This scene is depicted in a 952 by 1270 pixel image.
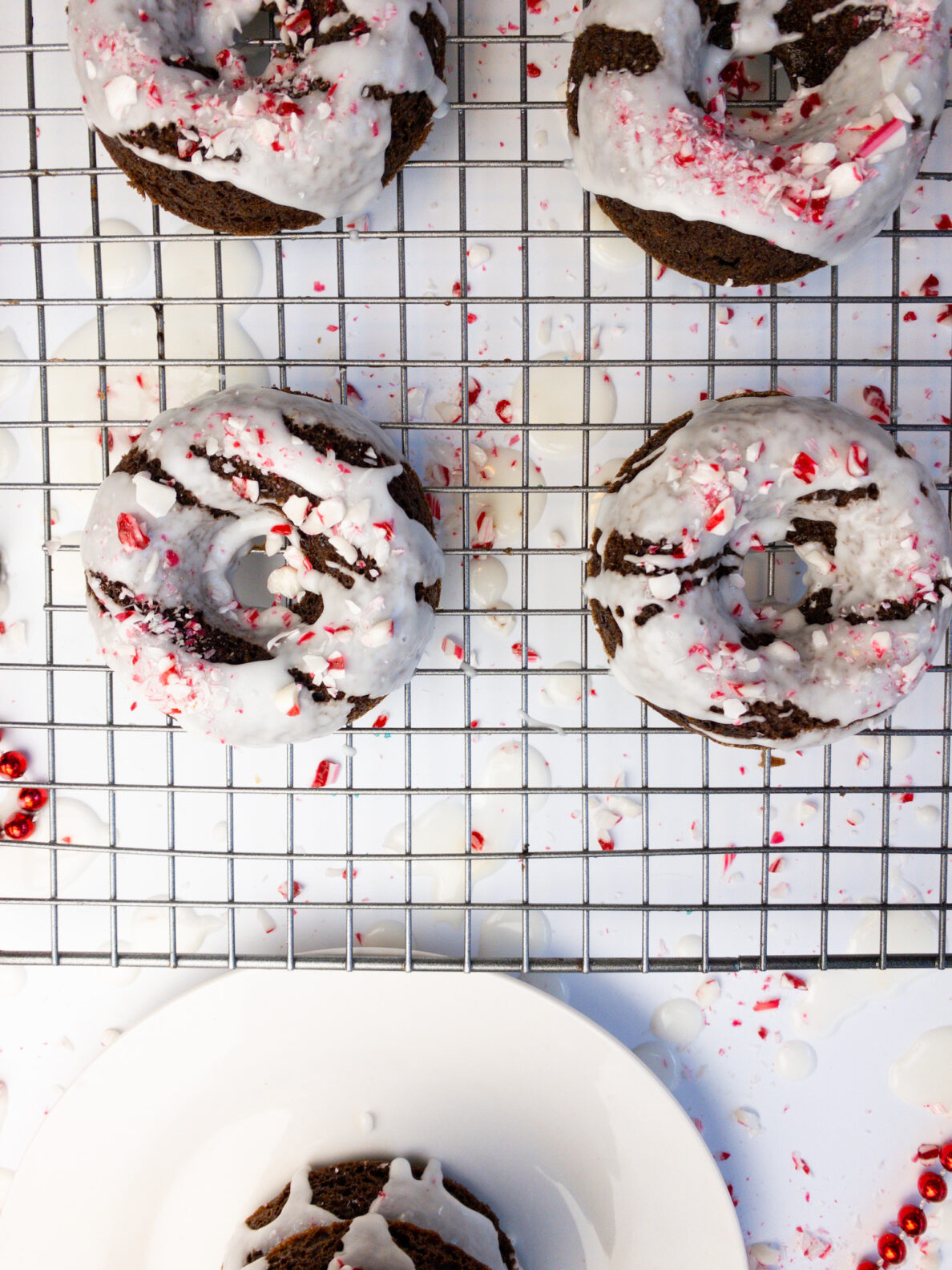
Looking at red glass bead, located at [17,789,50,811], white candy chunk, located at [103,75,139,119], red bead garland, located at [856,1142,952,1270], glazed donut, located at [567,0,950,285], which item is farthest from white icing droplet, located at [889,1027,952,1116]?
white candy chunk, located at [103,75,139,119]

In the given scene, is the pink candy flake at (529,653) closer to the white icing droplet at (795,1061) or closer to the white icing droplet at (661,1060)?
the white icing droplet at (661,1060)

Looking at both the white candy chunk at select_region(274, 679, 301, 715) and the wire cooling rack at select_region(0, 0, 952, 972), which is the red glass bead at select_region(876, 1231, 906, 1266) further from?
the white candy chunk at select_region(274, 679, 301, 715)

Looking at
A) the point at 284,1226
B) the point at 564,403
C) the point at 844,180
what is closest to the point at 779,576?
the point at 564,403

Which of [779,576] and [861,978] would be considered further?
[861,978]

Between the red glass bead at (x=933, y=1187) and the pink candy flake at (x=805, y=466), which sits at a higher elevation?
the pink candy flake at (x=805, y=466)

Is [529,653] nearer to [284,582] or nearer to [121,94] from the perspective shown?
[284,582]

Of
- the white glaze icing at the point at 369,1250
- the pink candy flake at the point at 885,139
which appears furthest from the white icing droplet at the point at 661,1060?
the pink candy flake at the point at 885,139

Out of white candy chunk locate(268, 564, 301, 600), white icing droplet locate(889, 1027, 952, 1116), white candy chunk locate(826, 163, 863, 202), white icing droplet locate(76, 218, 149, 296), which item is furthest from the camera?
white icing droplet locate(889, 1027, 952, 1116)
